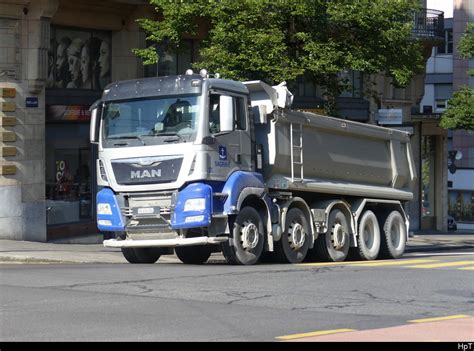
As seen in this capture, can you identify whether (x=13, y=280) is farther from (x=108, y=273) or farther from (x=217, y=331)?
(x=217, y=331)

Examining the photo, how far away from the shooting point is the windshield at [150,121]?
695 inches

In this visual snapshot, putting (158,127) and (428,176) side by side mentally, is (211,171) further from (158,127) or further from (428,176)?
(428,176)

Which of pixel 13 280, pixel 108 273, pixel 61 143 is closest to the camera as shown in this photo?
pixel 13 280

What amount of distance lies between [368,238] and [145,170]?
678 cm

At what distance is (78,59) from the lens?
2892 centimetres

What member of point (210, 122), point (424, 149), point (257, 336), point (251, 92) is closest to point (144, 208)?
point (210, 122)

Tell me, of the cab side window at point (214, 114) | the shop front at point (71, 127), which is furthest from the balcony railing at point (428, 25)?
the cab side window at point (214, 114)

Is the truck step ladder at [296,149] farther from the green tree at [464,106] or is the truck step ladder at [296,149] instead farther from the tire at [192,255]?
the green tree at [464,106]

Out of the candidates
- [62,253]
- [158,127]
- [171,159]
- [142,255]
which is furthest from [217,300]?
[62,253]

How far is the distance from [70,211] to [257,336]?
19.4 meters

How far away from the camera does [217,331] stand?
988 centimetres

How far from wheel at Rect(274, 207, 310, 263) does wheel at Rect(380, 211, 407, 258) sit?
3620mm

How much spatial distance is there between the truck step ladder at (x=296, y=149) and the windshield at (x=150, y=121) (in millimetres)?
2854

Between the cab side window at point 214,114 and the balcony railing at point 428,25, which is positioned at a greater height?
the balcony railing at point 428,25
